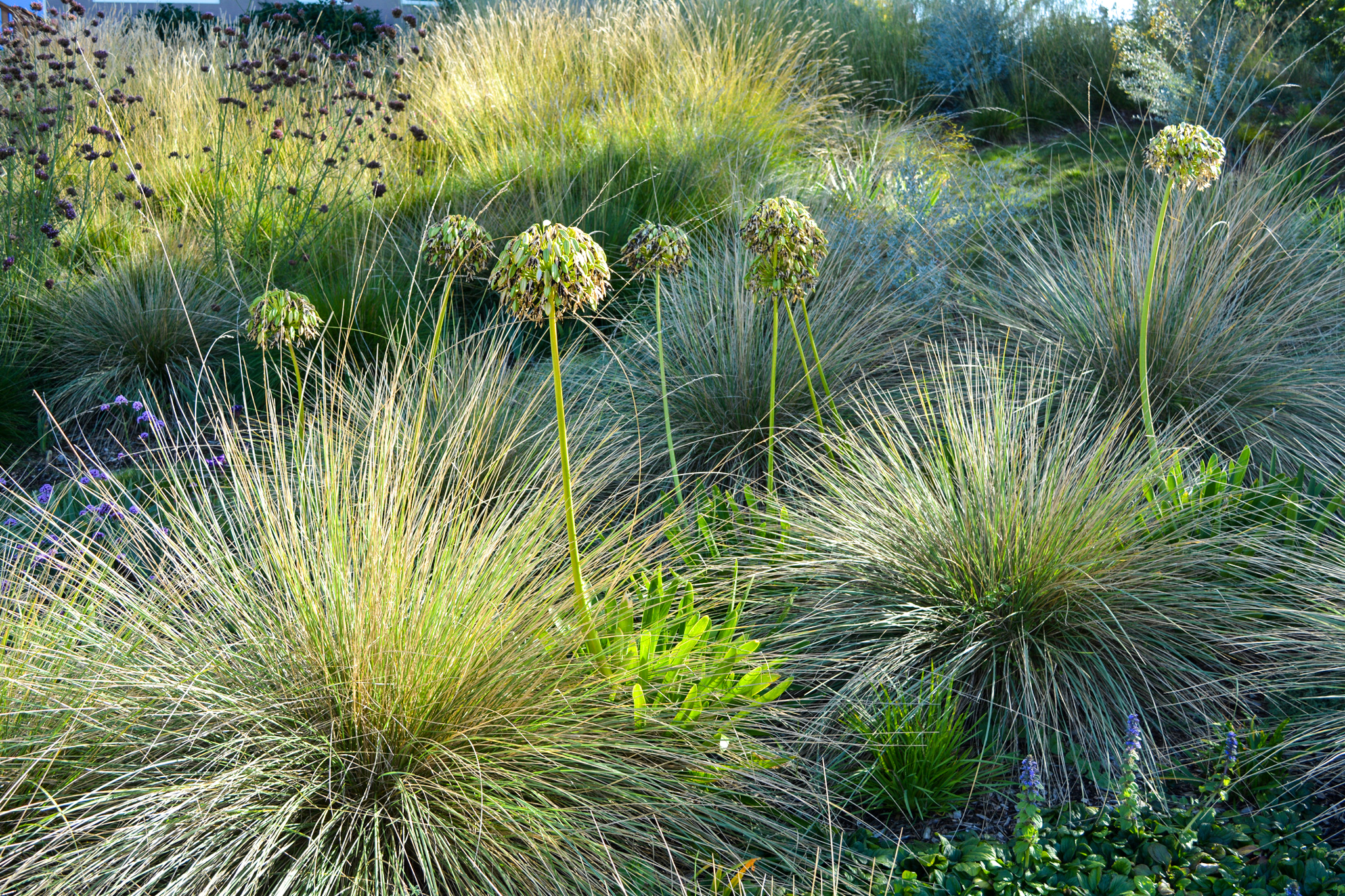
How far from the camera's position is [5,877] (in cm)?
177

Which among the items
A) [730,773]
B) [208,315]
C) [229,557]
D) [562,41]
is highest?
[562,41]

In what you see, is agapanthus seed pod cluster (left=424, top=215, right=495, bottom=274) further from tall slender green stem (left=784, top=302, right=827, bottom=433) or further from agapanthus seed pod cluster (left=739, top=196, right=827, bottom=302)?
tall slender green stem (left=784, top=302, right=827, bottom=433)

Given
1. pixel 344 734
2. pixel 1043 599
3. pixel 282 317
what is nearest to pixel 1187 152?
pixel 1043 599

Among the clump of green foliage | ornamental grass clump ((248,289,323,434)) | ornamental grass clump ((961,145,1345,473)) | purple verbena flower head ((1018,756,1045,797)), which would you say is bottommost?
the clump of green foliage

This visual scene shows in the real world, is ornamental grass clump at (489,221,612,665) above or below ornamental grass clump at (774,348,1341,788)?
above

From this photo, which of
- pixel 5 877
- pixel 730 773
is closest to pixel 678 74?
pixel 730 773

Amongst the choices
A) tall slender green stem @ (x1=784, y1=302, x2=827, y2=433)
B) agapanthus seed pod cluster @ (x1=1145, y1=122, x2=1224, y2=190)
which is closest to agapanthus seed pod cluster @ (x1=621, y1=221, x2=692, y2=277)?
tall slender green stem @ (x1=784, y1=302, x2=827, y2=433)

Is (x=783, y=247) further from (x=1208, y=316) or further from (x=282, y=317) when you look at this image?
(x=1208, y=316)

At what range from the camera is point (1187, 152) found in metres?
2.96

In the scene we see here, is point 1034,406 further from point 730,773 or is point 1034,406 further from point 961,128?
point 961,128

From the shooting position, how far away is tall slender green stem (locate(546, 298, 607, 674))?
1.91 meters

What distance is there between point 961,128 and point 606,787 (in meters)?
7.56

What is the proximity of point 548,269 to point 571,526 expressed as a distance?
51cm

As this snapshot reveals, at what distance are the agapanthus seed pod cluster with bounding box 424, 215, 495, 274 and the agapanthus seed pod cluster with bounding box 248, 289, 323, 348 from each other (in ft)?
1.28
